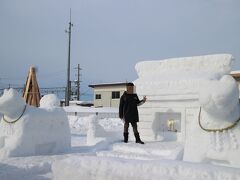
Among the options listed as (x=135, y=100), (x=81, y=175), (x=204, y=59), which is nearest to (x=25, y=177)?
(x=81, y=175)

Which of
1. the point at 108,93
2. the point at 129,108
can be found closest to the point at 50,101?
the point at 129,108

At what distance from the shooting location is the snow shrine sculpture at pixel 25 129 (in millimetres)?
6312

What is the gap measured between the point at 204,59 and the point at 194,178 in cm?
630

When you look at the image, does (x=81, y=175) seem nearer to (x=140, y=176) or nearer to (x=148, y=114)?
(x=140, y=176)

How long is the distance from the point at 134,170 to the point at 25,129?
407 centimetres

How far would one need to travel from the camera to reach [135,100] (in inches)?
293

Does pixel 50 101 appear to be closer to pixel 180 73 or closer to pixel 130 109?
pixel 130 109

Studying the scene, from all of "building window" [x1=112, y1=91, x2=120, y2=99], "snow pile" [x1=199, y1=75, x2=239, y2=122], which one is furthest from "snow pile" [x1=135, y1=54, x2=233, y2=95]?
"building window" [x1=112, y1=91, x2=120, y2=99]

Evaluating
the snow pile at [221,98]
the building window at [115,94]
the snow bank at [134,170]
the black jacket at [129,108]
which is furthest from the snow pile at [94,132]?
the building window at [115,94]

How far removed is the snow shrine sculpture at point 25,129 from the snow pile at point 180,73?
2938 mm

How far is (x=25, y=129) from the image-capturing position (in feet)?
21.2

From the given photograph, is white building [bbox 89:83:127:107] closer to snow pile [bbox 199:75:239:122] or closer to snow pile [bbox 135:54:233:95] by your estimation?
snow pile [bbox 135:54:233:95]

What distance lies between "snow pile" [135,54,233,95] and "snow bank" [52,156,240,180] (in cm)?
507

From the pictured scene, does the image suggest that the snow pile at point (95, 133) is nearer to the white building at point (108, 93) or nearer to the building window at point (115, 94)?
the white building at point (108, 93)
